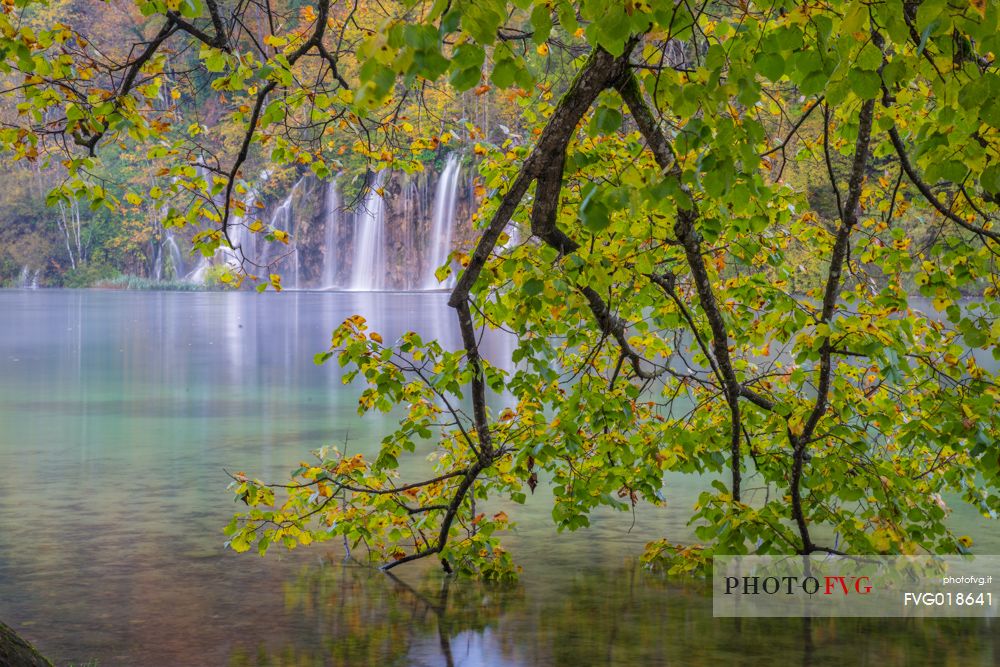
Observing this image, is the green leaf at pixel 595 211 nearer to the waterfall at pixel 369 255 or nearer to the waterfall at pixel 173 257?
the waterfall at pixel 369 255

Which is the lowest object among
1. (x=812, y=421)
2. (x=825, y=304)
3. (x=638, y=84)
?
(x=812, y=421)

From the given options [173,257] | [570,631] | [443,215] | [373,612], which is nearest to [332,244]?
[443,215]

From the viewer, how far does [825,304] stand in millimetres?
5285

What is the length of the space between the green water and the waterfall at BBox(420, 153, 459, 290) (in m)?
32.1

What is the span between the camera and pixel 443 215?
147 ft

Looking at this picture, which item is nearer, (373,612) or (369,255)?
(373,612)

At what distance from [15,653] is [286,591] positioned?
11.9 feet

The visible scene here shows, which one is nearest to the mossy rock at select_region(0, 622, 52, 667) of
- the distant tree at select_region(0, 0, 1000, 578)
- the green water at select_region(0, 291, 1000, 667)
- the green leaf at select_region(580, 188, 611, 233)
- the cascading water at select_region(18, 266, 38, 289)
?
the green leaf at select_region(580, 188, 611, 233)

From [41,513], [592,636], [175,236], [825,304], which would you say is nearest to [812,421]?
[825,304]

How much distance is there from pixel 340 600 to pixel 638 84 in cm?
303

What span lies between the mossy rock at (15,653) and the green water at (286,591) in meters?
2.45

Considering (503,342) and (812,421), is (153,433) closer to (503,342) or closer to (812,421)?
(812,421)

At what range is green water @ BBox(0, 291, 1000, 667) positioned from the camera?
5.50m

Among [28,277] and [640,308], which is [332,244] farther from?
[640,308]
